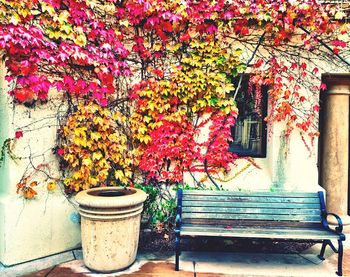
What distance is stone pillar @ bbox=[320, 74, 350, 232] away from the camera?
17.6 feet

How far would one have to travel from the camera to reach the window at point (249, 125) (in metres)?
5.41

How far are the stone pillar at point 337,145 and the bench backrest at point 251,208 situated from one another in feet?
3.89

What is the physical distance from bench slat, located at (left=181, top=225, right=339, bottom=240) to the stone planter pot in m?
0.71

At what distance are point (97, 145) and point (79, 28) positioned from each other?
164 centimetres

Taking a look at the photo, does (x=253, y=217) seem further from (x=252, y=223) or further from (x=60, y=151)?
(x=60, y=151)

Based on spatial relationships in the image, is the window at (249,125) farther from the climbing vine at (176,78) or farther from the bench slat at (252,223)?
the bench slat at (252,223)

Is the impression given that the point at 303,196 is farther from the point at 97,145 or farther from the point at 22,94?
the point at 22,94

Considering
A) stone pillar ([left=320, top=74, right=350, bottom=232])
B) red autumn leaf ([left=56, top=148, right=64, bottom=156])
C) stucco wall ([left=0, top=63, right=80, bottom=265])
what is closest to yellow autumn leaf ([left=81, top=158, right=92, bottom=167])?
red autumn leaf ([left=56, top=148, right=64, bottom=156])

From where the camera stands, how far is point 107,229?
3.85 meters

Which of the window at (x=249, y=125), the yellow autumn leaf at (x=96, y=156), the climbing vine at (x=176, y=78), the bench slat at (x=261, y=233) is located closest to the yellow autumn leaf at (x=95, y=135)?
the climbing vine at (x=176, y=78)

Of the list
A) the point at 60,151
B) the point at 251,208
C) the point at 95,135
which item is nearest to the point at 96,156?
the point at 95,135

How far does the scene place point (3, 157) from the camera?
4266 mm

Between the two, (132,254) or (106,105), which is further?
(106,105)

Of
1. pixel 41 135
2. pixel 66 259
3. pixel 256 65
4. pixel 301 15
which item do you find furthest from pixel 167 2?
pixel 66 259
